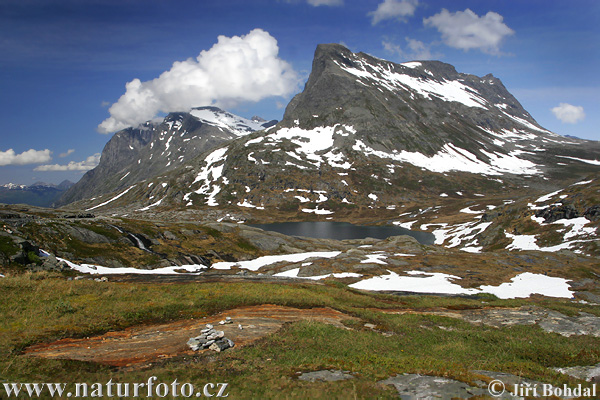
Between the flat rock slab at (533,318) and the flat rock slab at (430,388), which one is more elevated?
the flat rock slab at (430,388)

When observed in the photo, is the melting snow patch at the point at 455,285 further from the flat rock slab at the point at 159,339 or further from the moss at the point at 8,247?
the moss at the point at 8,247

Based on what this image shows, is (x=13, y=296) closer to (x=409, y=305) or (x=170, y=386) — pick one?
(x=170, y=386)

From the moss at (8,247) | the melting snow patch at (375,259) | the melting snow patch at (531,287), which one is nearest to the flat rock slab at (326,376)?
the moss at (8,247)

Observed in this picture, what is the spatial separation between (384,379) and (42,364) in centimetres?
1393

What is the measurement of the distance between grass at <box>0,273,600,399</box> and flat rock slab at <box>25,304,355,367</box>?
34.3 inches

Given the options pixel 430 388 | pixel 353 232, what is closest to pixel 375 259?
pixel 430 388

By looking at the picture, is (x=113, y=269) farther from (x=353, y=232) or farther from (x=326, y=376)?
(x=353, y=232)

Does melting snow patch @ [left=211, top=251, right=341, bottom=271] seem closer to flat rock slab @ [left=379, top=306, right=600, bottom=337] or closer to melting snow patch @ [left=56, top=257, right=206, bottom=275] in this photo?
Answer: melting snow patch @ [left=56, top=257, right=206, bottom=275]

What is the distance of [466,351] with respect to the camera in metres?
17.7

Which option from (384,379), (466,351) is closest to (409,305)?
(466,351)

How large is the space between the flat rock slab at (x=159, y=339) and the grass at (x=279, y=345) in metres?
0.87

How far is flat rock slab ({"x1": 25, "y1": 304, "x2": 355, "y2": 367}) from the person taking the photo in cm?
1416

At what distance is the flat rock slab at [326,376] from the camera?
485 inches

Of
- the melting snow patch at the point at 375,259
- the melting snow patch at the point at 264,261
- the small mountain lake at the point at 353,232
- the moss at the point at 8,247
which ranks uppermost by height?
the moss at the point at 8,247
